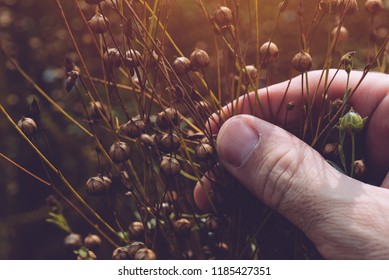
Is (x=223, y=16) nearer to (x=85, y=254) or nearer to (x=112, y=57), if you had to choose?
(x=112, y=57)

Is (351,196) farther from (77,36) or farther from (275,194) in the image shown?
(77,36)

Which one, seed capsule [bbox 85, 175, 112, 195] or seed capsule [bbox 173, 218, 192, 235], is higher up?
seed capsule [bbox 85, 175, 112, 195]

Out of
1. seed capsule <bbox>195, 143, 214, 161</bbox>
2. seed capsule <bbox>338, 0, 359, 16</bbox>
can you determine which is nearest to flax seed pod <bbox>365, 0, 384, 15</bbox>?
seed capsule <bbox>338, 0, 359, 16</bbox>

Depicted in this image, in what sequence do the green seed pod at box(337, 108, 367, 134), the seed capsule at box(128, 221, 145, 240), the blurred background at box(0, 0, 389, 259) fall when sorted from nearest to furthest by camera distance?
the green seed pod at box(337, 108, 367, 134)
the seed capsule at box(128, 221, 145, 240)
the blurred background at box(0, 0, 389, 259)

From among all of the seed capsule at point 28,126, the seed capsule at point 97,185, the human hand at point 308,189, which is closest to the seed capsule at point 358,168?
the human hand at point 308,189

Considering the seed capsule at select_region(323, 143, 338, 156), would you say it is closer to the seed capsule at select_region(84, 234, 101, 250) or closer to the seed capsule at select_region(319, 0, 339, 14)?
the seed capsule at select_region(319, 0, 339, 14)
